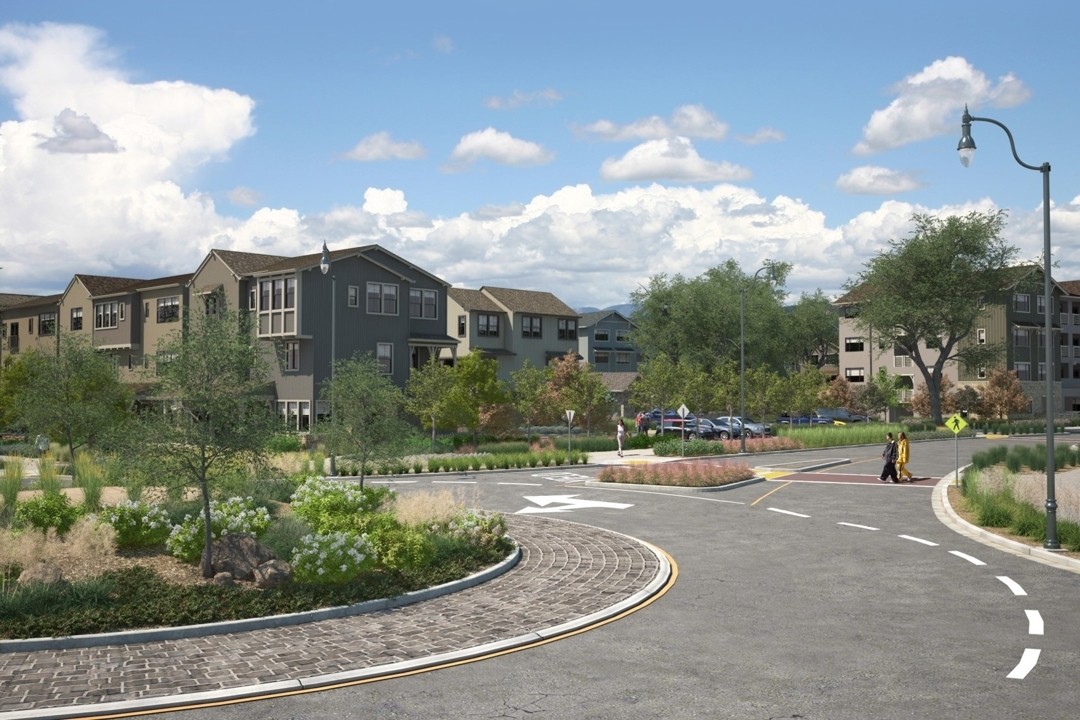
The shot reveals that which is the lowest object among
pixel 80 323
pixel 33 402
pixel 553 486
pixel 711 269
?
pixel 553 486

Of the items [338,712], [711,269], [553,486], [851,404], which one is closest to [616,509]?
[553,486]

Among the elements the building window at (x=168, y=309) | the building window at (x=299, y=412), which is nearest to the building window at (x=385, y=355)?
the building window at (x=299, y=412)

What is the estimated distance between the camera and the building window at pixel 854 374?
308ft

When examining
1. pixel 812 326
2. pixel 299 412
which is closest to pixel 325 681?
pixel 299 412

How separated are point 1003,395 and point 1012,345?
1105cm

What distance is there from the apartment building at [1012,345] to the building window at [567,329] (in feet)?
77.4

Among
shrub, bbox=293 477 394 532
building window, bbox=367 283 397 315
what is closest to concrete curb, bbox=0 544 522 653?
shrub, bbox=293 477 394 532

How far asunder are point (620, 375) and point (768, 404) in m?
30.0

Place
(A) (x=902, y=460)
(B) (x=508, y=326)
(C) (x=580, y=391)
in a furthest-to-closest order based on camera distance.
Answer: (B) (x=508, y=326) → (C) (x=580, y=391) → (A) (x=902, y=460)

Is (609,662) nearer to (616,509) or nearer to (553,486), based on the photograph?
(616,509)

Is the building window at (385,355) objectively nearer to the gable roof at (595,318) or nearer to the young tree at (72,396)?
the young tree at (72,396)

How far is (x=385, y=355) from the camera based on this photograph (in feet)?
174

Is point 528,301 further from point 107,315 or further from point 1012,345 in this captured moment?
point 1012,345

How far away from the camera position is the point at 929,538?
770 inches
